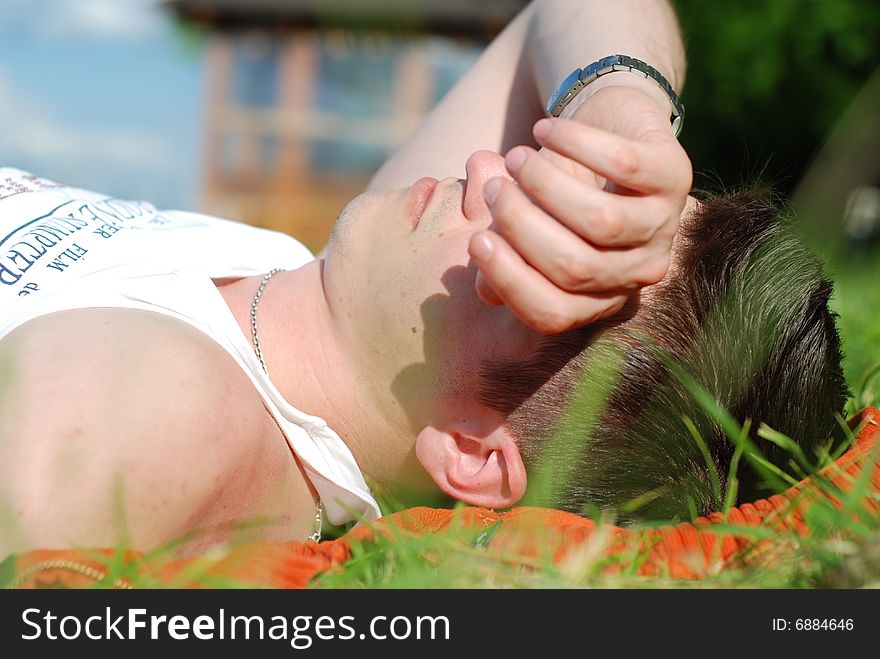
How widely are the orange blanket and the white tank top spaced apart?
225 millimetres

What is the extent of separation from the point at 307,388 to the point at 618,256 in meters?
0.90

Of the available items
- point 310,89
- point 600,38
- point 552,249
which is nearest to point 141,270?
point 552,249

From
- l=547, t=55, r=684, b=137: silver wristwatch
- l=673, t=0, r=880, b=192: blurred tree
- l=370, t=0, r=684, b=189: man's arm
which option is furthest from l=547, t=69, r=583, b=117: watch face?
l=673, t=0, r=880, b=192: blurred tree

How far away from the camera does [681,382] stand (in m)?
1.84

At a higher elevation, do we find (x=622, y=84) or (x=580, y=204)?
(x=622, y=84)

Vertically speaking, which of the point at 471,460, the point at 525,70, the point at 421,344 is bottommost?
the point at 471,460

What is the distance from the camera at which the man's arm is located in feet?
8.25

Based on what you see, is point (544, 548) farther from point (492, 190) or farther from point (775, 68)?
point (775, 68)

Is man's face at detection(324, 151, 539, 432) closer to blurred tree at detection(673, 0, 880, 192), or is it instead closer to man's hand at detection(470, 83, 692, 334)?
man's hand at detection(470, 83, 692, 334)

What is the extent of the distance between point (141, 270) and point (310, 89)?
1490cm

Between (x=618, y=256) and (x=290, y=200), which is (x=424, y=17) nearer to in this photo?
(x=290, y=200)

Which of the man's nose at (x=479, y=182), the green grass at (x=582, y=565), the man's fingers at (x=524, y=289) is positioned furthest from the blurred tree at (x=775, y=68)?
the green grass at (x=582, y=565)

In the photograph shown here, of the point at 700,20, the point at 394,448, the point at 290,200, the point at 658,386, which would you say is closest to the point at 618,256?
the point at 658,386
